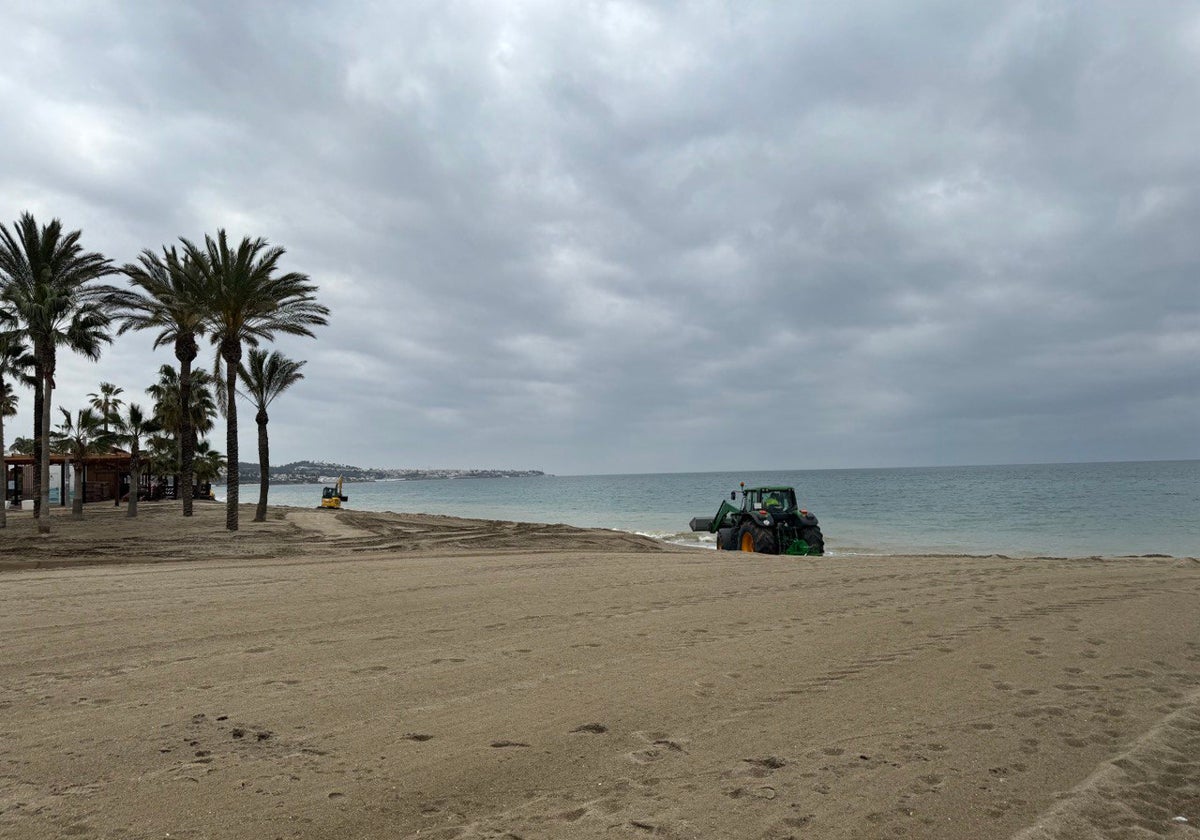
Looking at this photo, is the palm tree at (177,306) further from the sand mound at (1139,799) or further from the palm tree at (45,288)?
the sand mound at (1139,799)

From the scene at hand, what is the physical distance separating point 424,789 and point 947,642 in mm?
5212

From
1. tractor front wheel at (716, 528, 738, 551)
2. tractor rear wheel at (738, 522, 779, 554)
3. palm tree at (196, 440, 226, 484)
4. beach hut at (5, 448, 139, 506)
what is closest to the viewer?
tractor rear wheel at (738, 522, 779, 554)

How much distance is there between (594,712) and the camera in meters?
4.82

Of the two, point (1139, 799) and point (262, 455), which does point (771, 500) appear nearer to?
point (1139, 799)

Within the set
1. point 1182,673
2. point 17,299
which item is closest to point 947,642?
point 1182,673

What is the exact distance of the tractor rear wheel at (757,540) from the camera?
59.5ft

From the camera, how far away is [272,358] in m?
28.5

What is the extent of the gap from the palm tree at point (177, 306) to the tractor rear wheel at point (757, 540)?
18135 mm

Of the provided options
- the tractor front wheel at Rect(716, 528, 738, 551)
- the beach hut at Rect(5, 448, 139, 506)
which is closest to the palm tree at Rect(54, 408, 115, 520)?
the beach hut at Rect(5, 448, 139, 506)

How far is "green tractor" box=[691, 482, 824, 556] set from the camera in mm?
18266

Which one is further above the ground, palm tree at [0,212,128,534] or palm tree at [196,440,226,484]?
palm tree at [0,212,128,534]

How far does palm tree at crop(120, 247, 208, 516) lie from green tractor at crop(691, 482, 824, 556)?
17927mm

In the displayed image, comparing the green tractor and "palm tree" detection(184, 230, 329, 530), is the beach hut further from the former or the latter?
the green tractor

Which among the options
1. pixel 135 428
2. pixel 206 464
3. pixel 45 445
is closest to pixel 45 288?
pixel 45 445
